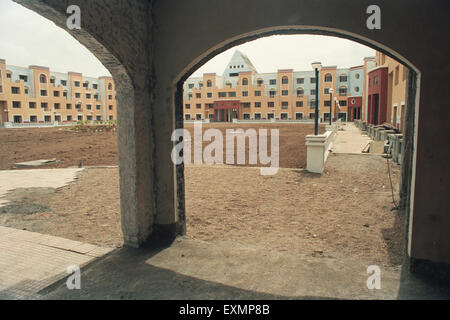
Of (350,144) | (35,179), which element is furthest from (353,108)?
(35,179)

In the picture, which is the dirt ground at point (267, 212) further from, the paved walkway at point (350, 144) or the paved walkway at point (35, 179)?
the paved walkway at point (350, 144)

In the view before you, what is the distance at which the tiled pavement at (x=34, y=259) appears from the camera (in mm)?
3701

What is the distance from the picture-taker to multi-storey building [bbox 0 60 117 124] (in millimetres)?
Answer: 51000

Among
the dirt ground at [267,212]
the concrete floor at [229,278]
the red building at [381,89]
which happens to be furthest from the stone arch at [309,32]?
the red building at [381,89]

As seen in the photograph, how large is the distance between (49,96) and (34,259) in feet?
209

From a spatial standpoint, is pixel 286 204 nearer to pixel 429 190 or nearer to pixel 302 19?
pixel 429 190

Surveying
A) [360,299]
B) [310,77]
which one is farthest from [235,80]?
[360,299]

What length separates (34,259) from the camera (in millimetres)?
4469

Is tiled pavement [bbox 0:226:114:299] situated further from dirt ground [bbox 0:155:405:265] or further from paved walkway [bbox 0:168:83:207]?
paved walkway [bbox 0:168:83:207]

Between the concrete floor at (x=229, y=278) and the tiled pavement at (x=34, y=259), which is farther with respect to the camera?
the tiled pavement at (x=34, y=259)

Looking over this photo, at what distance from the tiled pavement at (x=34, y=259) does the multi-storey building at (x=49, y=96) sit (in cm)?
5105

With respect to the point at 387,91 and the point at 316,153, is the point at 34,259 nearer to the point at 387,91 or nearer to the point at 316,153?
the point at 316,153

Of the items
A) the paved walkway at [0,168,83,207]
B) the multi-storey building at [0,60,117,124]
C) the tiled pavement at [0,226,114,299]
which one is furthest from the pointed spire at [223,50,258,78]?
the tiled pavement at [0,226,114,299]
